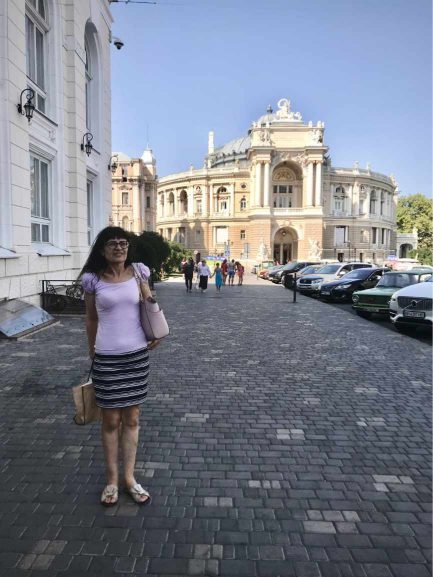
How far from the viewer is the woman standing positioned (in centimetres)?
321

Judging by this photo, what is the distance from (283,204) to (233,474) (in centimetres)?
7561

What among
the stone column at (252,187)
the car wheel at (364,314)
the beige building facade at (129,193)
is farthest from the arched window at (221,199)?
the car wheel at (364,314)

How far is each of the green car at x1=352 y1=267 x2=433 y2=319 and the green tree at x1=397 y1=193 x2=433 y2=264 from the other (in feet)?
290

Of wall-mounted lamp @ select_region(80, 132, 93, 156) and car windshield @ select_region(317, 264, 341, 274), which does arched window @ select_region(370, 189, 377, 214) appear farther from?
wall-mounted lamp @ select_region(80, 132, 93, 156)

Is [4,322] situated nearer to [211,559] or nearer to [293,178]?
[211,559]

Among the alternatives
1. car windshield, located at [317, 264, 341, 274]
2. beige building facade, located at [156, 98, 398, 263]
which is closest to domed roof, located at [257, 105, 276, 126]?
beige building facade, located at [156, 98, 398, 263]

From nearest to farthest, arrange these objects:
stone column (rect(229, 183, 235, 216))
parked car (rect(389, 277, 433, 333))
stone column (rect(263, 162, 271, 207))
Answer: parked car (rect(389, 277, 433, 333)), stone column (rect(263, 162, 271, 207)), stone column (rect(229, 183, 235, 216))

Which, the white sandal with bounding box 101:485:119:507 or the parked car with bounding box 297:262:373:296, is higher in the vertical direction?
the parked car with bounding box 297:262:373:296

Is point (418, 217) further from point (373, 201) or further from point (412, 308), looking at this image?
point (412, 308)

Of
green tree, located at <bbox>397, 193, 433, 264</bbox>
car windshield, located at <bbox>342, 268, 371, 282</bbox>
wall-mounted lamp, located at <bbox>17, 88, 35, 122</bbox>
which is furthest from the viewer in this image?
green tree, located at <bbox>397, 193, 433, 264</bbox>

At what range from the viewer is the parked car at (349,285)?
738 inches

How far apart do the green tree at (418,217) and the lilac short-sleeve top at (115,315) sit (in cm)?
10096

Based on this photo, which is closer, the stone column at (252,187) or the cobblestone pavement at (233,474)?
the cobblestone pavement at (233,474)

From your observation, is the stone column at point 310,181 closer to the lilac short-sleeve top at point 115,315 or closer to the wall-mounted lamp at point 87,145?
the wall-mounted lamp at point 87,145
